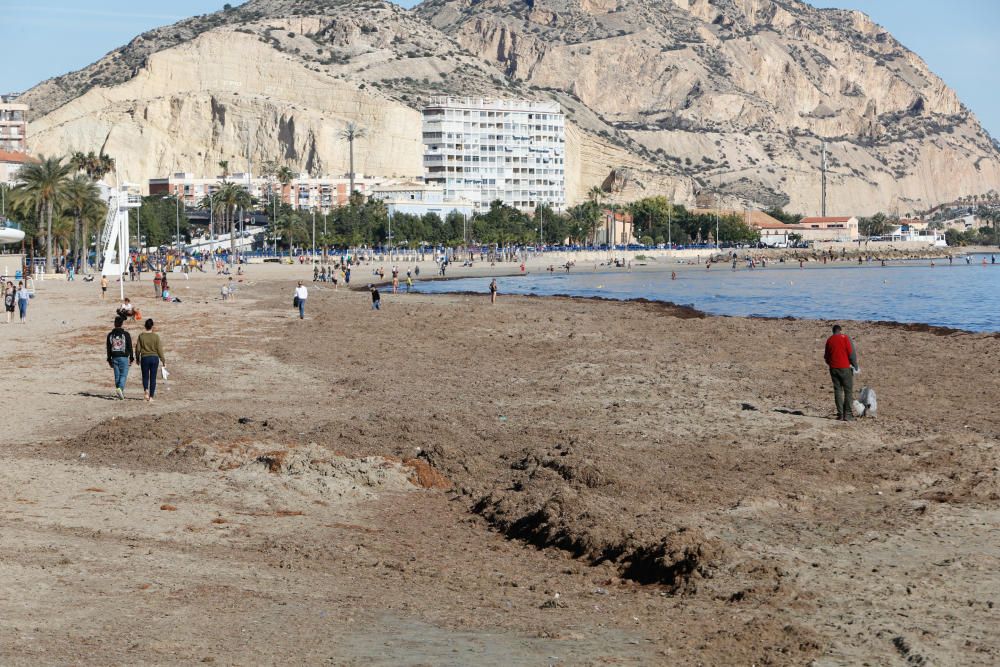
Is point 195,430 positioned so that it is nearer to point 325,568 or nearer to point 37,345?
point 325,568

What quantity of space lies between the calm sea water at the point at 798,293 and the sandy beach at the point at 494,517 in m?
27.5

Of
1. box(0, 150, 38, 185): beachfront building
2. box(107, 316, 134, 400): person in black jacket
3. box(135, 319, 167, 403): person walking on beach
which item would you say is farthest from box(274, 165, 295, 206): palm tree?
box(135, 319, 167, 403): person walking on beach

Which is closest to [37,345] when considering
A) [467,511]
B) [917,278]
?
[467,511]

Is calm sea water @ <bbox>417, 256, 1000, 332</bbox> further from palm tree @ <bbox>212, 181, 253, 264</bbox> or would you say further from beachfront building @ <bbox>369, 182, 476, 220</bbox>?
beachfront building @ <bbox>369, 182, 476, 220</bbox>

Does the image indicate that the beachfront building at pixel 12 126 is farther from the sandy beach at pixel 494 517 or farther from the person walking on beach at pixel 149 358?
the person walking on beach at pixel 149 358

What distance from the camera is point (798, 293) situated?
2933 inches

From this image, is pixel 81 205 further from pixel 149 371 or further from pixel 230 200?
pixel 149 371

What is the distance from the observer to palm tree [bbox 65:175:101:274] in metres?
77.9

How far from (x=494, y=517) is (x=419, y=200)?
147 meters

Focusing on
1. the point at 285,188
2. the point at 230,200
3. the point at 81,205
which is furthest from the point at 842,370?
the point at 285,188

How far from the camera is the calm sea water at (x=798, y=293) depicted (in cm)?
5219

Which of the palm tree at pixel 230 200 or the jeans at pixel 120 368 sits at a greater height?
the palm tree at pixel 230 200

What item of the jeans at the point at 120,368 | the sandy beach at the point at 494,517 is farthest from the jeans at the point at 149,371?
the sandy beach at the point at 494,517

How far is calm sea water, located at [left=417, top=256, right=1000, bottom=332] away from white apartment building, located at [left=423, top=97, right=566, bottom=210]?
78423mm
